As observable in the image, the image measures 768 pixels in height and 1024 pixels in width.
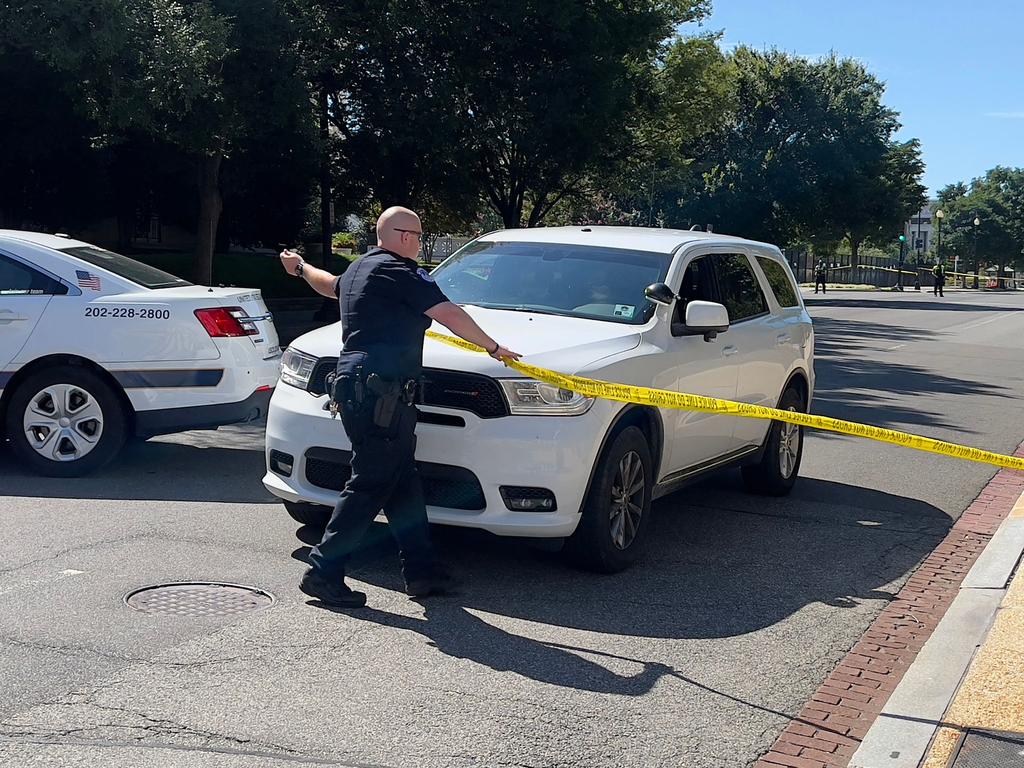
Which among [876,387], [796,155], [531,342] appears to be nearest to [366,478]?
[531,342]

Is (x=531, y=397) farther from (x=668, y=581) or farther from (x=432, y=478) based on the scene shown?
(x=668, y=581)

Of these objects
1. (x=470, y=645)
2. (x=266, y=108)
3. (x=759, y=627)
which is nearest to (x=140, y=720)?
(x=470, y=645)

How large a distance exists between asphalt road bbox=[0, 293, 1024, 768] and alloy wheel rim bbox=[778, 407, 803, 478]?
266 mm

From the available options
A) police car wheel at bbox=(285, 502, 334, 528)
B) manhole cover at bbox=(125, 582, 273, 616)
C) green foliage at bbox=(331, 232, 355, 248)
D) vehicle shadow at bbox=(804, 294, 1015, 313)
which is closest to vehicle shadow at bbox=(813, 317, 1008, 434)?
police car wheel at bbox=(285, 502, 334, 528)

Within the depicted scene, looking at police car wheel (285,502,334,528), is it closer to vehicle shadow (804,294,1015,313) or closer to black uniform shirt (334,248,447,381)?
black uniform shirt (334,248,447,381)

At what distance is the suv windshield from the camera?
747 cm

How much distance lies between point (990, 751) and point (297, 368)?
3881mm

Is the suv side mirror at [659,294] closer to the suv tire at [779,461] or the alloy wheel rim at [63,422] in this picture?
the suv tire at [779,461]

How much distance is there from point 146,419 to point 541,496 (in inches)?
148

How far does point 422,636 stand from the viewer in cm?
559

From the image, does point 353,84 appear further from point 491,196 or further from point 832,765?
point 832,765

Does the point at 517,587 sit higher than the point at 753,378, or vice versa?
the point at 753,378

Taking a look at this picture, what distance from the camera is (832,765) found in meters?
4.47

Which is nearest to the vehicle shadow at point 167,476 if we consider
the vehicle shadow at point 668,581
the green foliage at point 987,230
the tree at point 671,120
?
the vehicle shadow at point 668,581
